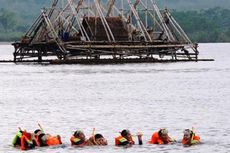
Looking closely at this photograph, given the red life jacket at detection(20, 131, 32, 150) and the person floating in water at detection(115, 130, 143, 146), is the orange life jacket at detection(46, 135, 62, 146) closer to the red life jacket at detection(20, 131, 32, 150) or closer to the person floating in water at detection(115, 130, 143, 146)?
the red life jacket at detection(20, 131, 32, 150)

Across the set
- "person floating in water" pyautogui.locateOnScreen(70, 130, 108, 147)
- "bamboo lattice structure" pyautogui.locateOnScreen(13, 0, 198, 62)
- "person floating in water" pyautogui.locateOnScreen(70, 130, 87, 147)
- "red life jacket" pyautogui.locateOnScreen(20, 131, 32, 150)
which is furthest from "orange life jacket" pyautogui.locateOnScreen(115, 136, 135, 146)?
"bamboo lattice structure" pyautogui.locateOnScreen(13, 0, 198, 62)

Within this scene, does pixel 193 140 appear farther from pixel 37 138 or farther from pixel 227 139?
pixel 37 138

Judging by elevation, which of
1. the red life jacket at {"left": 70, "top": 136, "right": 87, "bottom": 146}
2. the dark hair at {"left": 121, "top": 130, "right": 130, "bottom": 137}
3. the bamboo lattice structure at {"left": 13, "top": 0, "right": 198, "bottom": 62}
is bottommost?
the red life jacket at {"left": 70, "top": 136, "right": 87, "bottom": 146}

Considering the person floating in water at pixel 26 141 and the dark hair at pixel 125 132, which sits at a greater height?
the dark hair at pixel 125 132

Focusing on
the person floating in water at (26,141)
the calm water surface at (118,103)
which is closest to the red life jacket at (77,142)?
the calm water surface at (118,103)

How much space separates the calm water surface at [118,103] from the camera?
67688 mm

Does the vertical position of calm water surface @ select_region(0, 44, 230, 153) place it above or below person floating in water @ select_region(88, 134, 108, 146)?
above

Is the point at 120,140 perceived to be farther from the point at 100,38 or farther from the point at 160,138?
the point at 100,38

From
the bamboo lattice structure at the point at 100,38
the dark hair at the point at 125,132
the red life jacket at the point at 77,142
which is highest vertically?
the bamboo lattice structure at the point at 100,38

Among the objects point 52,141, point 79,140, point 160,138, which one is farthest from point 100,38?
point 79,140

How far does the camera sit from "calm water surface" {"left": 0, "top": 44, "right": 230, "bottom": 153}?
2665 inches

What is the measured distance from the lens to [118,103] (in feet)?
305

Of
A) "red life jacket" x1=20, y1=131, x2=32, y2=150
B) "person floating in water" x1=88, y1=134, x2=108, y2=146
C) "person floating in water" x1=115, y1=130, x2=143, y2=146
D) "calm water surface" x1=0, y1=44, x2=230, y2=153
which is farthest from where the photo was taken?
"calm water surface" x1=0, y1=44, x2=230, y2=153

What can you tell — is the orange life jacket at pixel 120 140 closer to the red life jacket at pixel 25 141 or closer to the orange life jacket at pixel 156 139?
the orange life jacket at pixel 156 139
